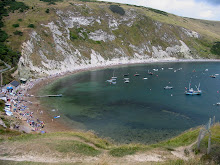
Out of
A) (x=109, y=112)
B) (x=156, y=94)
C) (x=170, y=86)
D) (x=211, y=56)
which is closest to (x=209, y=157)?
(x=109, y=112)

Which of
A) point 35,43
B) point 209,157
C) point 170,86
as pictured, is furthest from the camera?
point 35,43

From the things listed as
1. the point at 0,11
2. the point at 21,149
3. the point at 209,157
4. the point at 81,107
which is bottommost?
the point at 81,107

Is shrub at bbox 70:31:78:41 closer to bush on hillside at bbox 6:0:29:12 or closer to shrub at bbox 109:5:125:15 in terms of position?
bush on hillside at bbox 6:0:29:12

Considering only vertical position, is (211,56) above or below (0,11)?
below

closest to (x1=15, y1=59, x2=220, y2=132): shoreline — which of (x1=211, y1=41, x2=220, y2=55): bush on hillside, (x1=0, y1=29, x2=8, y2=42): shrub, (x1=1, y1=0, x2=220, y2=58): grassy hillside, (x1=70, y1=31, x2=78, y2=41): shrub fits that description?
(x1=1, y1=0, x2=220, y2=58): grassy hillside

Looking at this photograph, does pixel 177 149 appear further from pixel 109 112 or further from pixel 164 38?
pixel 164 38

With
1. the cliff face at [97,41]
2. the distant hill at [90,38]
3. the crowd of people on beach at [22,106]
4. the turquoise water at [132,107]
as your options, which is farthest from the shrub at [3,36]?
the turquoise water at [132,107]

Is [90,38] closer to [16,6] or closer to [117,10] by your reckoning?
[117,10]

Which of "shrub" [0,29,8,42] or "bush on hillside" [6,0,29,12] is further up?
"bush on hillside" [6,0,29,12]
